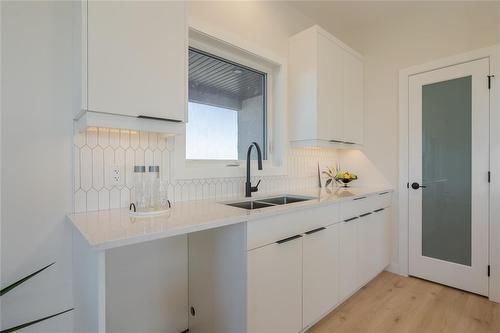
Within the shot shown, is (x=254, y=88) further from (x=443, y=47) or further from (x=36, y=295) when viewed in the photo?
(x=36, y=295)

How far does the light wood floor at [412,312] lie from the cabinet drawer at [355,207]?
28.6 inches

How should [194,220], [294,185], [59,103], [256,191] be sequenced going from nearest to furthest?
[194,220] → [59,103] → [256,191] → [294,185]

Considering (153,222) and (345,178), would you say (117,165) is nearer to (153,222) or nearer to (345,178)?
(153,222)

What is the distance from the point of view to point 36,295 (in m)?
1.24

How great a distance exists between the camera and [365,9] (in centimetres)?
258

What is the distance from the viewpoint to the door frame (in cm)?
209

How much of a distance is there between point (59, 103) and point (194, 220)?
927 mm

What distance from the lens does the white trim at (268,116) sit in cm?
174

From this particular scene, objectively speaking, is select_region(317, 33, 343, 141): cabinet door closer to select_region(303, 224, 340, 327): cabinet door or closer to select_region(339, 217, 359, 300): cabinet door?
select_region(339, 217, 359, 300): cabinet door

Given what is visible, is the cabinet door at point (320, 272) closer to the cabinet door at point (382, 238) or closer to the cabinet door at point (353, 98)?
the cabinet door at point (382, 238)

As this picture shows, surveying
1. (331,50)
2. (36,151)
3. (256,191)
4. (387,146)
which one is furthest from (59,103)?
(387,146)

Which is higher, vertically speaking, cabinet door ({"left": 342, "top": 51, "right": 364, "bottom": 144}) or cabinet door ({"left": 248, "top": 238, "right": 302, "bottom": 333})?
cabinet door ({"left": 342, "top": 51, "right": 364, "bottom": 144})

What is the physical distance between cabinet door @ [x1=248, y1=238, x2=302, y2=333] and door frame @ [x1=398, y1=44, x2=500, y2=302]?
64.8 inches

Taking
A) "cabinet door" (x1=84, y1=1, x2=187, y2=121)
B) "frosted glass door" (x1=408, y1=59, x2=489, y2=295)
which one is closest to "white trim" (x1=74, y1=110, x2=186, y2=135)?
"cabinet door" (x1=84, y1=1, x2=187, y2=121)
